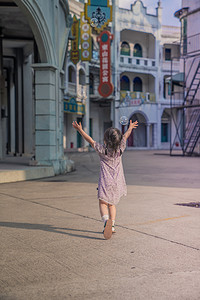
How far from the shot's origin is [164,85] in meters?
44.6

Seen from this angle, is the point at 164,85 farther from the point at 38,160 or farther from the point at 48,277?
the point at 48,277

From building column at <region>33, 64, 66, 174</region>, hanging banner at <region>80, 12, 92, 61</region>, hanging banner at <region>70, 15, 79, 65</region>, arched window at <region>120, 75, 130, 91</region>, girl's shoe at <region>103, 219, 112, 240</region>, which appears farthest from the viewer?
arched window at <region>120, 75, 130, 91</region>

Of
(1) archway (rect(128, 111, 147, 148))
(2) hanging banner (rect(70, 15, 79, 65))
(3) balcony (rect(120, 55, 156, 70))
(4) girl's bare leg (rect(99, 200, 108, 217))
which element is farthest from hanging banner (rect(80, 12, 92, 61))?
(4) girl's bare leg (rect(99, 200, 108, 217))

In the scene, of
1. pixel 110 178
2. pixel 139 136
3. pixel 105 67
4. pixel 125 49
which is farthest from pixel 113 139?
pixel 139 136

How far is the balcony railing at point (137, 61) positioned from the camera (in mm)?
40844

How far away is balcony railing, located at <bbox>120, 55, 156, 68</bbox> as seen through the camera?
134ft

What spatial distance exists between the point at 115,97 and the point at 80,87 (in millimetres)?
4565

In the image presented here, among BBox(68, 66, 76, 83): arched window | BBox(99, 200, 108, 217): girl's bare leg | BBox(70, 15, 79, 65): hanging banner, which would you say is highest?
BBox(70, 15, 79, 65): hanging banner

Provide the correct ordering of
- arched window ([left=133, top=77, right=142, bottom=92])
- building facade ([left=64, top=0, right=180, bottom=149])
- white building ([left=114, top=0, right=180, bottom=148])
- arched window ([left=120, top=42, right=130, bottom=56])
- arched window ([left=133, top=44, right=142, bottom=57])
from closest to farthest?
1. building facade ([left=64, top=0, right=180, bottom=149])
2. white building ([left=114, top=0, right=180, bottom=148])
3. arched window ([left=120, top=42, right=130, bottom=56])
4. arched window ([left=133, top=44, right=142, bottom=57])
5. arched window ([left=133, top=77, right=142, bottom=92])

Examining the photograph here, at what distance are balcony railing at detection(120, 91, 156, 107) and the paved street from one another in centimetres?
3269

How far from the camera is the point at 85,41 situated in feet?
102

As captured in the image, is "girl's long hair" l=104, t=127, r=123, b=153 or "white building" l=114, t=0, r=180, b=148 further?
"white building" l=114, t=0, r=180, b=148

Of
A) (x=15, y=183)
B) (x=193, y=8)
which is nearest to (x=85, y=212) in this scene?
(x=15, y=183)

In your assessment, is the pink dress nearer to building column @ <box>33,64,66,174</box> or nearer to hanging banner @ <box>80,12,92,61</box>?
building column @ <box>33,64,66,174</box>
